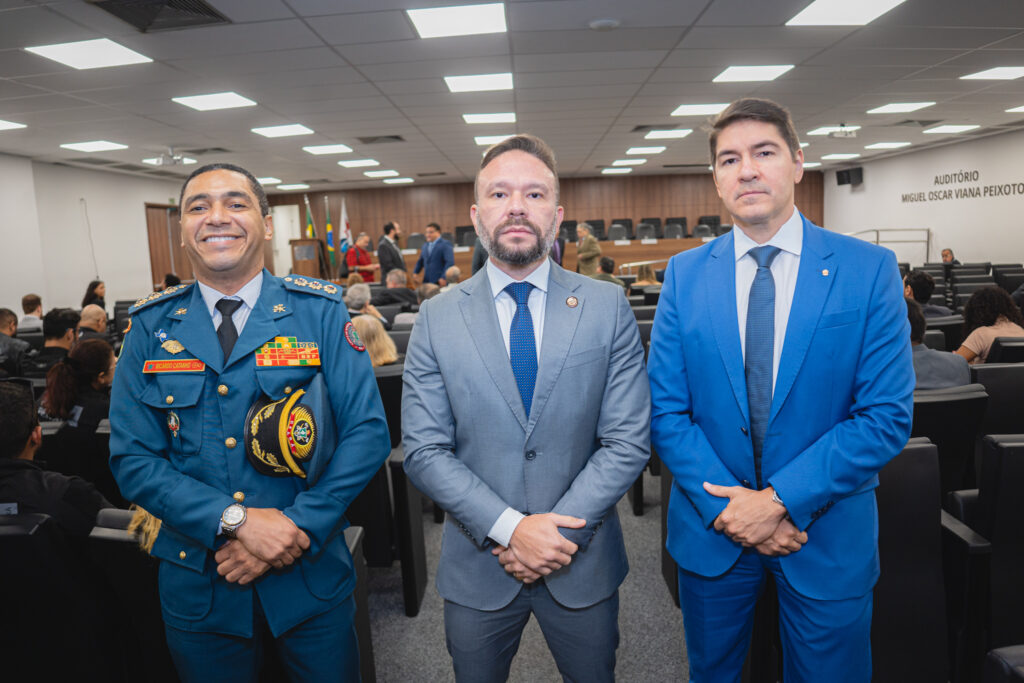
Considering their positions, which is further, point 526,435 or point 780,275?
point 780,275

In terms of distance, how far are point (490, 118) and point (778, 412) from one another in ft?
25.8

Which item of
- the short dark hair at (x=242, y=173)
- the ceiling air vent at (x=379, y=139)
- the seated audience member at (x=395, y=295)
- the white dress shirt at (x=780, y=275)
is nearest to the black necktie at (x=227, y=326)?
A: the short dark hair at (x=242, y=173)

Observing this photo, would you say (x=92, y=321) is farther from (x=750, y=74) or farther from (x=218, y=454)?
(x=750, y=74)

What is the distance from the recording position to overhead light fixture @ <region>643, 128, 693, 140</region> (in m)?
10.1

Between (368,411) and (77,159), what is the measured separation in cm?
1182

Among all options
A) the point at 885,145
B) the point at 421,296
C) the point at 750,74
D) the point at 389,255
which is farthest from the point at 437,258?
the point at 885,145

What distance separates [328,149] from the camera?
10258 mm

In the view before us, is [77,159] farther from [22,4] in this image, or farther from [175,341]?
[175,341]

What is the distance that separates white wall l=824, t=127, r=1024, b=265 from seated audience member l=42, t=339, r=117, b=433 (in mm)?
14759

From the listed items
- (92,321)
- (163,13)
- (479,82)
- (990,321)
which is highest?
(479,82)

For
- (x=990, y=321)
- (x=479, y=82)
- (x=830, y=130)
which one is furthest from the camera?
(x=830, y=130)

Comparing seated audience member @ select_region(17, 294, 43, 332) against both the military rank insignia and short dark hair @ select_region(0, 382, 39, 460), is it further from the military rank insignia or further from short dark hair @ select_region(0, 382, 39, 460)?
the military rank insignia

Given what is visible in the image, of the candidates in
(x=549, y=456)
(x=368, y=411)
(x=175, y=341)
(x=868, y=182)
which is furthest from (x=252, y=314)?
(x=868, y=182)

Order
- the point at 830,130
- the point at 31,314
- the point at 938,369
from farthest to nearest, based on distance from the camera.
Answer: the point at 830,130 < the point at 31,314 < the point at 938,369
